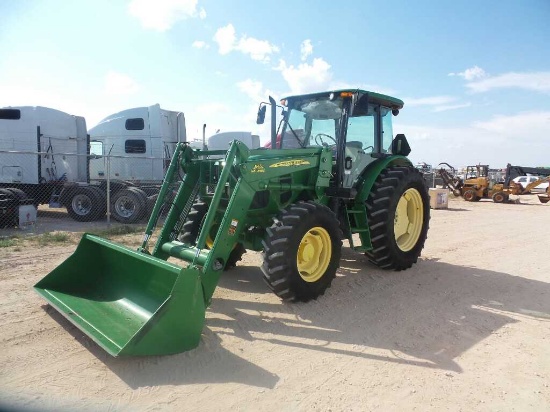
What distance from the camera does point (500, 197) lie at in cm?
2139

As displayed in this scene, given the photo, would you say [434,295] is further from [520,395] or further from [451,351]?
[520,395]

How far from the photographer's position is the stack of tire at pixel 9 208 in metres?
9.94

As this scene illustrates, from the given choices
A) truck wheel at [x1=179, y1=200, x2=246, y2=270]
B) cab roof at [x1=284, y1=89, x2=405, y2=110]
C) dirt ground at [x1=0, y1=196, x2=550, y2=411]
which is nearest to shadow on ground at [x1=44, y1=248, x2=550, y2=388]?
dirt ground at [x1=0, y1=196, x2=550, y2=411]

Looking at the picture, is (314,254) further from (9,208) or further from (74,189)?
(74,189)

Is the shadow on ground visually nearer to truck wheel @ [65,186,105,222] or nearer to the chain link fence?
the chain link fence

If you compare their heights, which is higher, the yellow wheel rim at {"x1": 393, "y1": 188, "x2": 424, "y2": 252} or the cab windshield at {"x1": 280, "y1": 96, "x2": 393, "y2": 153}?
the cab windshield at {"x1": 280, "y1": 96, "x2": 393, "y2": 153}

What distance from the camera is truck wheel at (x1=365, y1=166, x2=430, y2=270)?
19.1 feet

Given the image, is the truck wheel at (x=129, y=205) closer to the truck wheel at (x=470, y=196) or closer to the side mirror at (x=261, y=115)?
the side mirror at (x=261, y=115)

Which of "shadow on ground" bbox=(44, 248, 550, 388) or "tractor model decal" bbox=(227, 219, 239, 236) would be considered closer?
"shadow on ground" bbox=(44, 248, 550, 388)

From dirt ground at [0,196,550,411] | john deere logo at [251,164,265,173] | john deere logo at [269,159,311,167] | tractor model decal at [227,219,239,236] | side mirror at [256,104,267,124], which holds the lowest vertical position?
dirt ground at [0,196,550,411]

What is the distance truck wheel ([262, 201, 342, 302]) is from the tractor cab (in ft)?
3.70

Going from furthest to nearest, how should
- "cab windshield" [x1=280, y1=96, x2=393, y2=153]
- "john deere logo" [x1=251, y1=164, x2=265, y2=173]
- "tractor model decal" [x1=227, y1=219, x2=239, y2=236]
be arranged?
1. "cab windshield" [x1=280, y1=96, x2=393, y2=153]
2. "john deere logo" [x1=251, y1=164, x2=265, y2=173]
3. "tractor model decal" [x1=227, y1=219, x2=239, y2=236]

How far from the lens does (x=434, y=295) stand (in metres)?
5.29

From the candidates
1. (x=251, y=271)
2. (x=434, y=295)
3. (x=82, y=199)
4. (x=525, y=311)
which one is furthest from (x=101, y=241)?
(x=82, y=199)
